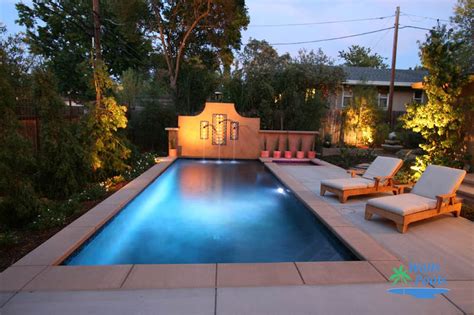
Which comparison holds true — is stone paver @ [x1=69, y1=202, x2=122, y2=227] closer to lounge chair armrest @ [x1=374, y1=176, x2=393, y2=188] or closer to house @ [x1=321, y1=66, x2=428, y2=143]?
lounge chair armrest @ [x1=374, y1=176, x2=393, y2=188]

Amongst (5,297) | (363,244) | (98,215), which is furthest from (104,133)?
(363,244)

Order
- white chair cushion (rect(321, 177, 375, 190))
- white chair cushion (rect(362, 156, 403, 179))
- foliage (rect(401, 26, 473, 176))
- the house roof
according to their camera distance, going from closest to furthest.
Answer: white chair cushion (rect(321, 177, 375, 190)) → white chair cushion (rect(362, 156, 403, 179)) → foliage (rect(401, 26, 473, 176)) → the house roof

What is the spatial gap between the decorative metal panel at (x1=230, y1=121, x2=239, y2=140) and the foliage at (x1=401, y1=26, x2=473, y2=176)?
668 cm

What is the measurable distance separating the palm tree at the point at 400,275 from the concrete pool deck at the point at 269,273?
0.22ft

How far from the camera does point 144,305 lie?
2.60m

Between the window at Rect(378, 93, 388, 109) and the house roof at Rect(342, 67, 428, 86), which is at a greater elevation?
the house roof at Rect(342, 67, 428, 86)

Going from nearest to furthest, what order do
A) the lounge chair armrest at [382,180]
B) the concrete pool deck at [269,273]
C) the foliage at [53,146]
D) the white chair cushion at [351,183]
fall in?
the concrete pool deck at [269,273] → the foliage at [53,146] → the white chair cushion at [351,183] → the lounge chair armrest at [382,180]

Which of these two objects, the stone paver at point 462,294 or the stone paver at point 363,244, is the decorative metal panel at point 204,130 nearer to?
the stone paver at point 363,244

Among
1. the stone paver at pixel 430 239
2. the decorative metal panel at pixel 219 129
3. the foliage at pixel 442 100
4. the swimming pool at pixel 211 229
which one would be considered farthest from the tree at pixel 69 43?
the stone paver at pixel 430 239

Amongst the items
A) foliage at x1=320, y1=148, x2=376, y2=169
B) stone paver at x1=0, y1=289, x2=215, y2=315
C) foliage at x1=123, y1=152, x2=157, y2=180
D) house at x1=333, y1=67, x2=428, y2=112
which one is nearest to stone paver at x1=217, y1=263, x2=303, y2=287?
stone paver at x1=0, y1=289, x2=215, y2=315

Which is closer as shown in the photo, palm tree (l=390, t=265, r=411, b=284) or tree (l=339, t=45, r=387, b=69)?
palm tree (l=390, t=265, r=411, b=284)

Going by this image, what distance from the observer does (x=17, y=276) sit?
3.05 metres

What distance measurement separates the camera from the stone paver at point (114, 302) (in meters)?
2.51
